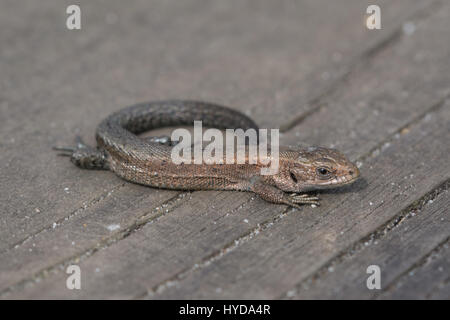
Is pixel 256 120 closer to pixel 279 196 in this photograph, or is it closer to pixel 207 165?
pixel 207 165

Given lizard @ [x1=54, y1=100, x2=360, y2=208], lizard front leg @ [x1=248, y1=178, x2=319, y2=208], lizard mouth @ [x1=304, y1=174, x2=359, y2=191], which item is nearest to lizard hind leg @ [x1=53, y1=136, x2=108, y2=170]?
lizard @ [x1=54, y1=100, x2=360, y2=208]

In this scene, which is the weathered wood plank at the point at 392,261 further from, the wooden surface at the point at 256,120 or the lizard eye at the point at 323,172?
the lizard eye at the point at 323,172

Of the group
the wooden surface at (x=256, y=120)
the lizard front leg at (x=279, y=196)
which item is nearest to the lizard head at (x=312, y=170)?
the wooden surface at (x=256, y=120)

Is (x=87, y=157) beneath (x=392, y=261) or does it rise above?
above

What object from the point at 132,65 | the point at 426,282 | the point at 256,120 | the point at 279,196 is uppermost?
the point at 132,65

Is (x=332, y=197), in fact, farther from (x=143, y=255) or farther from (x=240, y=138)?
(x=143, y=255)

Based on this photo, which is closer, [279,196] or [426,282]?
[426,282]

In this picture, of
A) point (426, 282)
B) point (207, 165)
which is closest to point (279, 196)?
point (207, 165)

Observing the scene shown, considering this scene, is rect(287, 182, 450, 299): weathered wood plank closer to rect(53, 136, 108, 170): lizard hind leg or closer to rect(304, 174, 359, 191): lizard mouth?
rect(304, 174, 359, 191): lizard mouth
